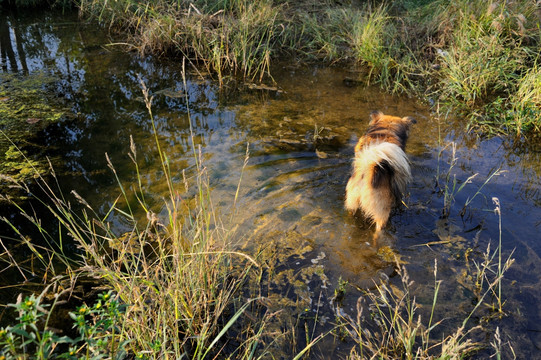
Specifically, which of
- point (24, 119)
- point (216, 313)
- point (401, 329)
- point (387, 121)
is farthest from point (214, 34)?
point (401, 329)

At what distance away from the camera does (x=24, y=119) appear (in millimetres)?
4828

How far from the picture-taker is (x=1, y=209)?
3.30 m

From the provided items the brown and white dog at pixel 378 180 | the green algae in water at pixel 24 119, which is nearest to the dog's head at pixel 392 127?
the brown and white dog at pixel 378 180

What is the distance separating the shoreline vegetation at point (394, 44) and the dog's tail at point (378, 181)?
8.33 feet

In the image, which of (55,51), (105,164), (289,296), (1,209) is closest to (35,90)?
(55,51)

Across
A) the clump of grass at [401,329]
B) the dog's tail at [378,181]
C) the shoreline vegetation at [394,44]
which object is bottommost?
the clump of grass at [401,329]

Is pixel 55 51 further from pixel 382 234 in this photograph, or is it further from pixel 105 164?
pixel 382 234

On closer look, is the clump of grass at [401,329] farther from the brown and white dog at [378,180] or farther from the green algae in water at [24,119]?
the green algae in water at [24,119]

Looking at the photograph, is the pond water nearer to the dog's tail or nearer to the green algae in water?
the green algae in water

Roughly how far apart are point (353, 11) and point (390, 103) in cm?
320

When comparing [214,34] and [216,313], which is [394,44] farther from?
[216,313]

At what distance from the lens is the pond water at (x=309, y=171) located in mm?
2703

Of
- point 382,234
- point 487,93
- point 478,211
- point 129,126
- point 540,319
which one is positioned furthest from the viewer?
point 487,93

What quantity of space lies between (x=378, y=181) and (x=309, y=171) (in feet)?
3.78
